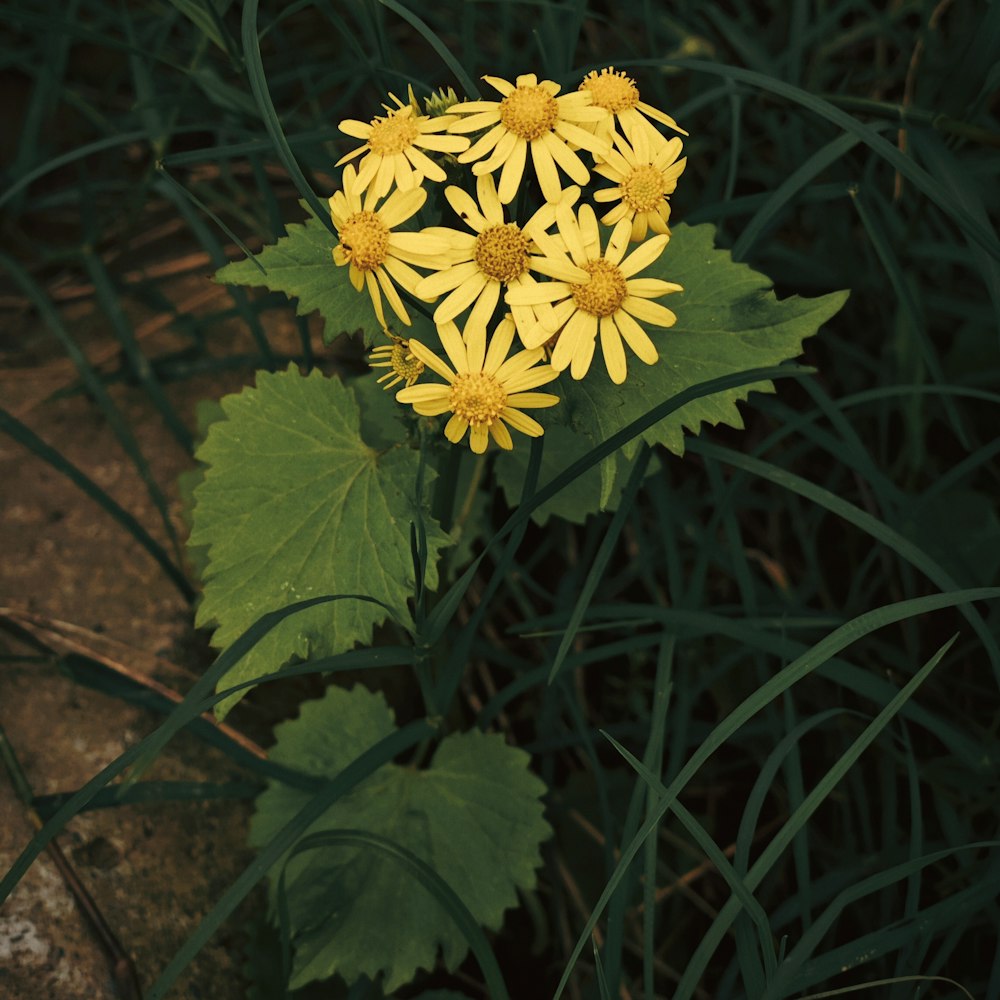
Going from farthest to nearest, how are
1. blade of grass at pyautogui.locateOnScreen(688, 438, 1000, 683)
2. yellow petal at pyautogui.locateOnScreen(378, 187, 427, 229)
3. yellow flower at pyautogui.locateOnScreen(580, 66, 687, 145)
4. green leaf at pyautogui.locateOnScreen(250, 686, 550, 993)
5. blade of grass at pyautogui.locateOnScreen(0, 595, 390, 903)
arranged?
green leaf at pyautogui.locateOnScreen(250, 686, 550, 993)
blade of grass at pyautogui.locateOnScreen(688, 438, 1000, 683)
yellow flower at pyautogui.locateOnScreen(580, 66, 687, 145)
yellow petal at pyautogui.locateOnScreen(378, 187, 427, 229)
blade of grass at pyautogui.locateOnScreen(0, 595, 390, 903)

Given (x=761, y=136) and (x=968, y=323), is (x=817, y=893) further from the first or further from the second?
(x=761, y=136)

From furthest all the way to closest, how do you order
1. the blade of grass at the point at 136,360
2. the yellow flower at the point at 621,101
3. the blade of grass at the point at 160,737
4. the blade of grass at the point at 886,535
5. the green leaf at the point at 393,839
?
the blade of grass at the point at 136,360
the green leaf at the point at 393,839
the blade of grass at the point at 886,535
the yellow flower at the point at 621,101
the blade of grass at the point at 160,737

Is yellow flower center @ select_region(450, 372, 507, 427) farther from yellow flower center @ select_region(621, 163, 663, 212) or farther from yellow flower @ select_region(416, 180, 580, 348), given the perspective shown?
yellow flower center @ select_region(621, 163, 663, 212)

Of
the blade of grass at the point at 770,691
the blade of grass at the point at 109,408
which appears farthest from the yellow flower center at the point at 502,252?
the blade of grass at the point at 109,408

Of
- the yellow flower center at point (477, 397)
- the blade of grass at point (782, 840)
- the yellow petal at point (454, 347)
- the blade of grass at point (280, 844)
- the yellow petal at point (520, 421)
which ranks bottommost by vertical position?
the blade of grass at point (280, 844)

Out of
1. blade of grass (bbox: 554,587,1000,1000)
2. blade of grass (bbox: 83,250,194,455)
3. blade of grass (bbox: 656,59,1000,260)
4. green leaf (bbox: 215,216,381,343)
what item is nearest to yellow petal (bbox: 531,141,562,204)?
green leaf (bbox: 215,216,381,343)

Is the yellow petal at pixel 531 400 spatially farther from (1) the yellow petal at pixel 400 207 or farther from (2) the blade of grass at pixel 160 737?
(2) the blade of grass at pixel 160 737

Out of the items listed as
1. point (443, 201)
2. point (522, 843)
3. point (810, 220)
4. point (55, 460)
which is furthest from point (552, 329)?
point (810, 220)
